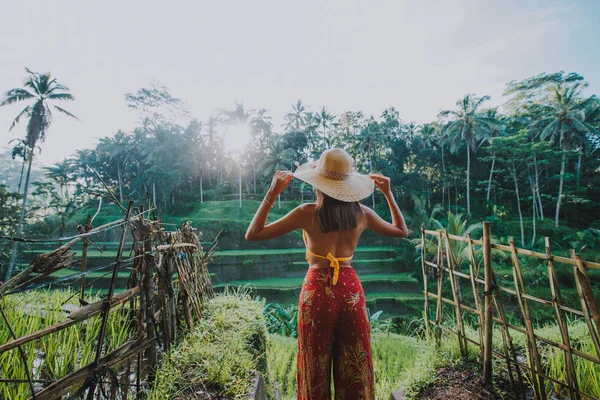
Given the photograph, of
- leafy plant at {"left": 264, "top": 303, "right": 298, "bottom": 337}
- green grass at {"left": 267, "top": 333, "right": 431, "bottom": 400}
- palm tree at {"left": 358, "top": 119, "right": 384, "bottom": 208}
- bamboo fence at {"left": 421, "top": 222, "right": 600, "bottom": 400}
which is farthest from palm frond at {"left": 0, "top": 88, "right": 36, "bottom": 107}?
palm tree at {"left": 358, "top": 119, "right": 384, "bottom": 208}

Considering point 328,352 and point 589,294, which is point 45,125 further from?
point 589,294

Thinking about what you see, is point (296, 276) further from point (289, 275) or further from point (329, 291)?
point (329, 291)

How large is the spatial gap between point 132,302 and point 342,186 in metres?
1.92

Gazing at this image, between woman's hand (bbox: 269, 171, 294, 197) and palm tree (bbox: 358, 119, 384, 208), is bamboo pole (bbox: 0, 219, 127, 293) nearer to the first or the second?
woman's hand (bbox: 269, 171, 294, 197)

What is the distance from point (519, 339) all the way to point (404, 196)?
2295 centimetres

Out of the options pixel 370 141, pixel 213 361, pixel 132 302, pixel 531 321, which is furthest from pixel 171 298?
pixel 370 141

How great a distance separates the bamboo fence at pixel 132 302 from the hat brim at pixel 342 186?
0.95 metres

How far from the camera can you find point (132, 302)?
7.38 feet

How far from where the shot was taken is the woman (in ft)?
4.87

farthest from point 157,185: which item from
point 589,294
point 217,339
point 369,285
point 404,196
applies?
point 589,294

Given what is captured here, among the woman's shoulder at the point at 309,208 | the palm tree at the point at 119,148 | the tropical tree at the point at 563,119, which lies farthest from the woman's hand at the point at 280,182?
the palm tree at the point at 119,148

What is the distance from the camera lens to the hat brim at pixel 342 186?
1.45m

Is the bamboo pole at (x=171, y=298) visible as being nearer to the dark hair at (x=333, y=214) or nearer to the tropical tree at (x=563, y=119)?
the dark hair at (x=333, y=214)

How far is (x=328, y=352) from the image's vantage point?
4.91 ft
